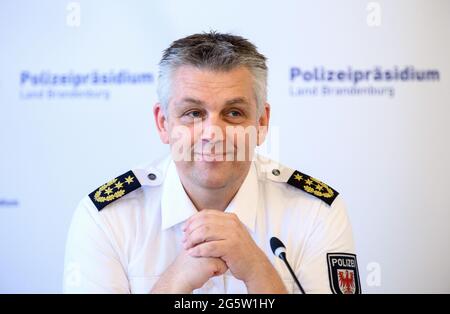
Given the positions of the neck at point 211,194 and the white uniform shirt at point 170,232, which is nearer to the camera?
the white uniform shirt at point 170,232

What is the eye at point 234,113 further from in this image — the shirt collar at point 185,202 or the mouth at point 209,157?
the shirt collar at point 185,202

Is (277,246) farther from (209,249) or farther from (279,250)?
(209,249)

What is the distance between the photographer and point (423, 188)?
1950mm

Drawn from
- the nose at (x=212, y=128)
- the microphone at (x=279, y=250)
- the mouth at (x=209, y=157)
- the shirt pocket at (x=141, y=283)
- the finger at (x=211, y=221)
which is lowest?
the shirt pocket at (x=141, y=283)

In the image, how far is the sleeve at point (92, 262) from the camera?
1.62 metres

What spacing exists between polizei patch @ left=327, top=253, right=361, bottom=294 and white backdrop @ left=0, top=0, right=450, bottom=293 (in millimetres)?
266

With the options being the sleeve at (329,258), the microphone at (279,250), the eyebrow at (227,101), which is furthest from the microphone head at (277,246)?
the eyebrow at (227,101)

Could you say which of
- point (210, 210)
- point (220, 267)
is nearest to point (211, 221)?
point (210, 210)

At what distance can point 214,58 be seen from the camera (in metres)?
1.62

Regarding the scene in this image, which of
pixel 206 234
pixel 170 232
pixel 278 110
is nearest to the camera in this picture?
pixel 206 234

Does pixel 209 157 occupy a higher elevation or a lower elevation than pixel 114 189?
higher

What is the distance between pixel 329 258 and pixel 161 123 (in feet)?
2.47
